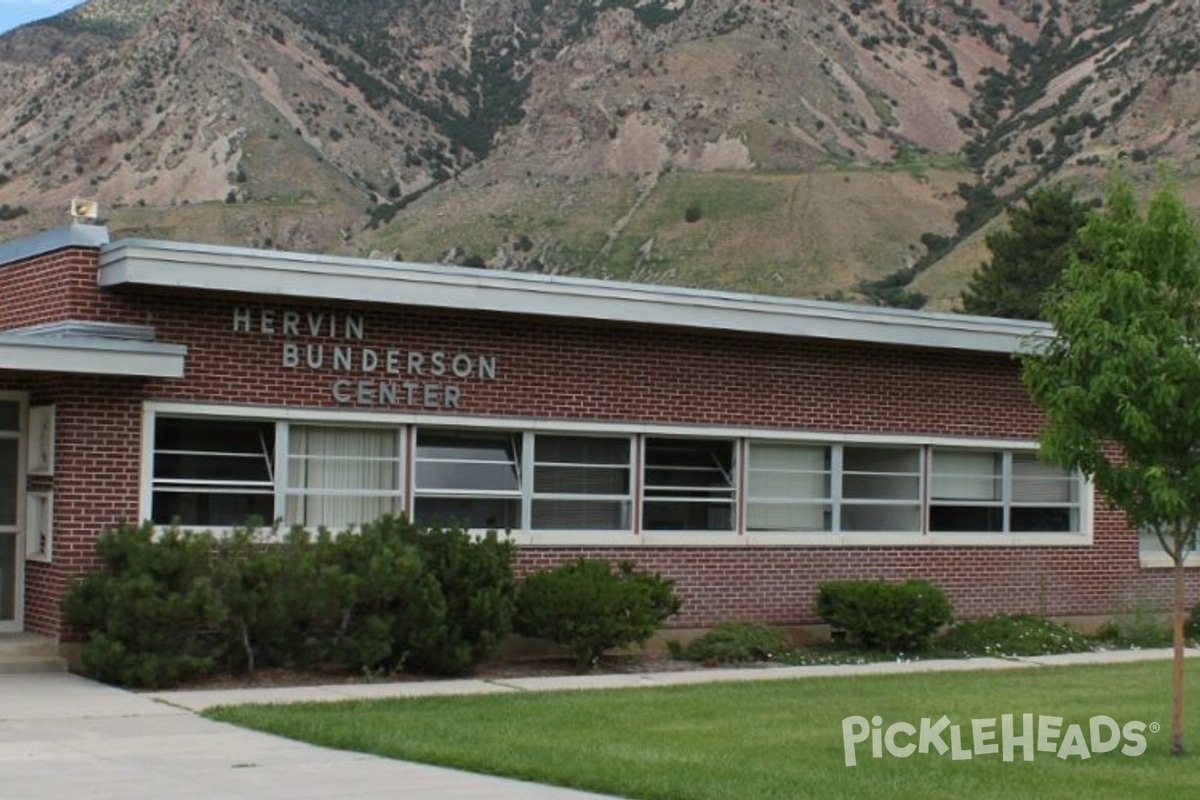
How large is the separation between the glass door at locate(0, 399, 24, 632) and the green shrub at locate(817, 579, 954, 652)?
9.12m

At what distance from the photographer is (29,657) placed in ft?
55.9

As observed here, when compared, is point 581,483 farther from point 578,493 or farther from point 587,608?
point 587,608

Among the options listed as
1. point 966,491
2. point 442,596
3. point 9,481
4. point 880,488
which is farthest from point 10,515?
point 966,491

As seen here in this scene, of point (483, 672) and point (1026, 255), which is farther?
point (1026, 255)

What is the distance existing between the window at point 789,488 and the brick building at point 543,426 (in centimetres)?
3

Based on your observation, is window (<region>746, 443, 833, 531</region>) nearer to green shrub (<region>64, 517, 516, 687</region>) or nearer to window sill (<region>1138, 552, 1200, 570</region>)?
green shrub (<region>64, 517, 516, 687</region>)

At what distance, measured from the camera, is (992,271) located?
59844 mm

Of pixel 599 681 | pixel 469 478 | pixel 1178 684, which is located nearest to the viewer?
pixel 1178 684

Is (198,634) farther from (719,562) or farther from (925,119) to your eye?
(925,119)

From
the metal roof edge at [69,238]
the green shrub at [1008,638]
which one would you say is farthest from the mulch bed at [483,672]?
the metal roof edge at [69,238]

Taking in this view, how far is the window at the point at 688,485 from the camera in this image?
21000mm

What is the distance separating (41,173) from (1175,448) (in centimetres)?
10570

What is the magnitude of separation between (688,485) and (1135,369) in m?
8.96

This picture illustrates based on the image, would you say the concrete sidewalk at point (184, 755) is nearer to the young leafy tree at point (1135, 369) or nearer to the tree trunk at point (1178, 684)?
the tree trunk at point (1178, 684)
